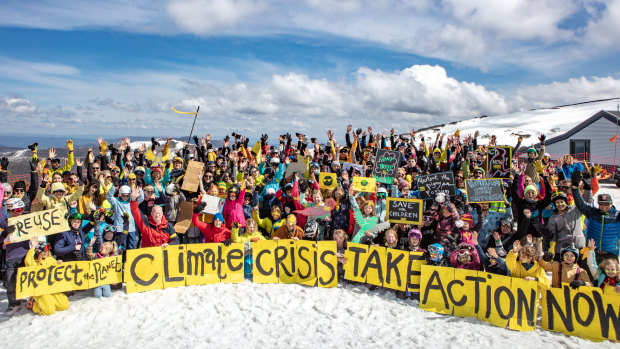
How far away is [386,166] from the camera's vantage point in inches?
420

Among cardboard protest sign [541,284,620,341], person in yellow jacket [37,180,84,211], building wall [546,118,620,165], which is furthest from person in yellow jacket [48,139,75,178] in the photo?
building wall [546,118,620,165]

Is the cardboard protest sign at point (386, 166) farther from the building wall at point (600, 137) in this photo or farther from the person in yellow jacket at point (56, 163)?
the building wall at point (600, 137)

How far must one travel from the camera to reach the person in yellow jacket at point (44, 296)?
7.16 metres

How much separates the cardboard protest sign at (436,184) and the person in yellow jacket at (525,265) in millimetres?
2656

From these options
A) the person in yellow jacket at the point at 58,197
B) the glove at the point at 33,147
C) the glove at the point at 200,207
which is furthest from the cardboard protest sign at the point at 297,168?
the glove at the point at 33,147

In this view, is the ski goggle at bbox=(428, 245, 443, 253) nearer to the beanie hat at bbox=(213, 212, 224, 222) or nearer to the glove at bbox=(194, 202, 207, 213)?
the beanie hat at bbox=(213, 212, 224, 222)

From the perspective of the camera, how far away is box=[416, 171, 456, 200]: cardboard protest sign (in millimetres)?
9258

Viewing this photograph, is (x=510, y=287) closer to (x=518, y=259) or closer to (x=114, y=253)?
(x=518, y=259)

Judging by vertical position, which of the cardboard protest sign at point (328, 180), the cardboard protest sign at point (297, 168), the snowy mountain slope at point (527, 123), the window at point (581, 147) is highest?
the snowy mountain slope at point (527, 123)

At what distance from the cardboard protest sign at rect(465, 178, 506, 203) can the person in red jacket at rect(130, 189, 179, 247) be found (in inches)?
267

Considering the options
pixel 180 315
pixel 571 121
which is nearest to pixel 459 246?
pixel 180 315

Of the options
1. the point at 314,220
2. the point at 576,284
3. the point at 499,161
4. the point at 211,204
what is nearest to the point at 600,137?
the point at 499,161

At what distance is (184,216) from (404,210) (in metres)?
5.06

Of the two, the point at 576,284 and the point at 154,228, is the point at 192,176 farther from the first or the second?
the point at 576,284
